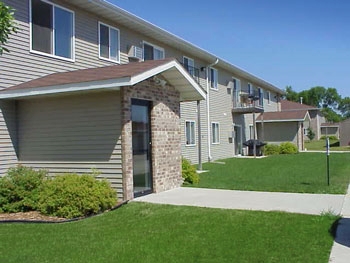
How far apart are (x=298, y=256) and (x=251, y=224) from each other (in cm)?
166

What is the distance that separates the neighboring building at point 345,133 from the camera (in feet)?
133

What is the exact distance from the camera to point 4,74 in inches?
392

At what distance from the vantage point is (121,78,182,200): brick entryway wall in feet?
29.3

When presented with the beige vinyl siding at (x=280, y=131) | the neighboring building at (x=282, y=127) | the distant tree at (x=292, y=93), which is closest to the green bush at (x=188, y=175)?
the neighboring building at (x=282, y=127)

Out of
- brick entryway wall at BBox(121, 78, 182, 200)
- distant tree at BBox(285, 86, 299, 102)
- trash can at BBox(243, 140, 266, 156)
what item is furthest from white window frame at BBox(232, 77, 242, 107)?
distant tree at BBox(285, 86, 299, 102)

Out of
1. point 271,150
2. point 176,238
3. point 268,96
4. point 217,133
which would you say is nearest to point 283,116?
point 268,96

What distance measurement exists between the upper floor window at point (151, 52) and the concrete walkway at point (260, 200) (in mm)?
7859

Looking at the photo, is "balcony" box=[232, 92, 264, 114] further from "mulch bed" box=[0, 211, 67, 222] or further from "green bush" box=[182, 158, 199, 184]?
"mulch bed" box=[0, 211, 67, 222]

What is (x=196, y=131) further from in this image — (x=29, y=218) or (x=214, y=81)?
(x=29, y=218)

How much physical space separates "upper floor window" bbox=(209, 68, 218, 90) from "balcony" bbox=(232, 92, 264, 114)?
349cm

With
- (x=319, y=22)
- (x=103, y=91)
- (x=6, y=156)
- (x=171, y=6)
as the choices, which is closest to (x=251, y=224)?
(x=103, y=91)

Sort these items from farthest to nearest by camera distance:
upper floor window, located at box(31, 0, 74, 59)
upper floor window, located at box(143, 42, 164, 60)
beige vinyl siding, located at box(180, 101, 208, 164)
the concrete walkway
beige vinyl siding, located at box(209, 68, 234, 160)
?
beige vinyl siding, located at box(209, 68, 234, 160), beige vinyl siding, located at box(180, 101, 208, 164), upper floor window, located at box(143, 42, 164, 60), upper floor window, located at box(31, 0, 74, 59), the concrete walkway

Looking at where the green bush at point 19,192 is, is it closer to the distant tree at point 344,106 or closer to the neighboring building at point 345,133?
the neighboring building at point 345,133

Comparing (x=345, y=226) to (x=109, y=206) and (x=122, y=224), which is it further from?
(x=109, y=206)
